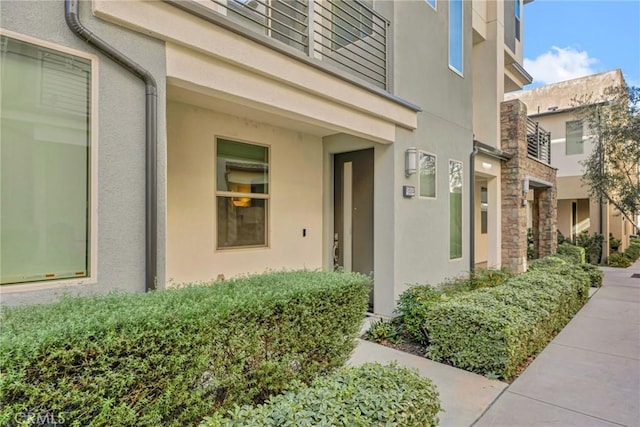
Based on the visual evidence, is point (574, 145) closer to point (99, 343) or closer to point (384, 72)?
point (384, 72)

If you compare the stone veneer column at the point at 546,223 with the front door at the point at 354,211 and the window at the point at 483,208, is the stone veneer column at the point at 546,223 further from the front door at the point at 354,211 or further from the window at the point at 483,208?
the front door at the point at 354,211

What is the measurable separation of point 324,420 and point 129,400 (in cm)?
125

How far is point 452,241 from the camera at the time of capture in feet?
26.6

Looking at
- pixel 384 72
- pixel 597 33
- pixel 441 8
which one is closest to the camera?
pixel 384 72

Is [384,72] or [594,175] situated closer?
[384,72]

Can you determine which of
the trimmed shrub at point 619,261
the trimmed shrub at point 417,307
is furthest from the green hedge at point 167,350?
the trimmed shrub at point 619,261

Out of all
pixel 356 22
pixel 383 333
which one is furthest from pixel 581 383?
pixel 356 22

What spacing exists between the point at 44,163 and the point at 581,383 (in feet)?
19.8

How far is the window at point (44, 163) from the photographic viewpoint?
2592 mm

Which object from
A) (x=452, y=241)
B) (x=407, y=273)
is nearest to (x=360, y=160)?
(x=407, y=273)

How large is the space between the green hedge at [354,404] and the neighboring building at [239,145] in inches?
64.0

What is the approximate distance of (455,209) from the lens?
823 centimetres

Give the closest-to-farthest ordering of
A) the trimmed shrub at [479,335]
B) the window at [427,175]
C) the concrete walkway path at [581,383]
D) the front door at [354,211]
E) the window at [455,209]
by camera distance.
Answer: the concrete walkway path at [581,383], the trimmed shrub at [479,335], the front door at [354,211], the window at [427,175], the window at [455,209]

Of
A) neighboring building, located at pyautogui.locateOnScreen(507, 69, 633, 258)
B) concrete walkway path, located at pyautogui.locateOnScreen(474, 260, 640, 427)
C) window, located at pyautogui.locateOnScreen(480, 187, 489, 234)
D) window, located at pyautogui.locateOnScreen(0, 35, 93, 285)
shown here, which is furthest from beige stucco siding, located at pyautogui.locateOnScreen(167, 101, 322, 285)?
neighboring building, located at pyautogui.locateOnScreen(507, 69, 633, 258)
